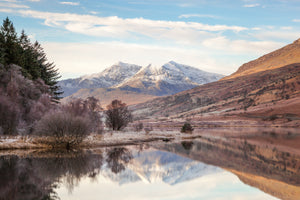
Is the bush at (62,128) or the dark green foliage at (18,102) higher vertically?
the dark green foliage at (18,102)

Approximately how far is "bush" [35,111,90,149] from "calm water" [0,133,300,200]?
19.0 feet

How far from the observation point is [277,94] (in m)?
173

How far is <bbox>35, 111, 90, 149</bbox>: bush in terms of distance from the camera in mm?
35906

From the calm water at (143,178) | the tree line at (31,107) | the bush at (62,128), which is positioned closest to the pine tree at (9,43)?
the tree line at (31,107)

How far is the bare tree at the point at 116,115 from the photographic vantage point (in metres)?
63.5

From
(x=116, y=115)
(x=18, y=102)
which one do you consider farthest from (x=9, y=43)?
(x=116, y=115)

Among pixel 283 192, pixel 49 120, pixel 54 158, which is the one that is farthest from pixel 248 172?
pixel 49 120

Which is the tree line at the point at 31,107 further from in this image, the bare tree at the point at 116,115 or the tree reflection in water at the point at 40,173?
the tree reflection in water at the point at 40,173

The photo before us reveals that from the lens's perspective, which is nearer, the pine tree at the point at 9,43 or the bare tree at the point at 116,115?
the pine tree at the point at 9,43

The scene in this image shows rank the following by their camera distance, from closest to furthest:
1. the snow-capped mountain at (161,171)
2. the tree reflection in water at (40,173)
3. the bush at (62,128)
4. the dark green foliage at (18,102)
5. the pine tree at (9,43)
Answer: the tree reflection in water at (40,173) → the snow-capped mountain at (161,171) → the bush at (62,128) → the dark green foliage at (18,102) → the pine tree at (9,43)

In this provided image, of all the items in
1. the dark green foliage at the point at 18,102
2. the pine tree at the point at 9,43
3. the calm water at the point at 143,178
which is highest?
the pine tree at the point at 9,43

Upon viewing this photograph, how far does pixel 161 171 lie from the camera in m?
25.5

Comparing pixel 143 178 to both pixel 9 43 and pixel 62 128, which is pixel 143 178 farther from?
pixel 9 43

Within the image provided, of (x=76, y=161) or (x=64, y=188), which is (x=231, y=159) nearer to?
(x=76, y=161)
